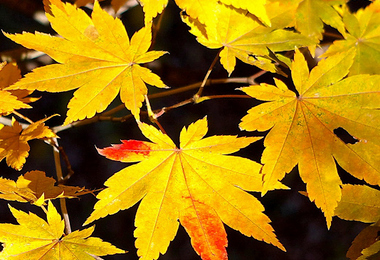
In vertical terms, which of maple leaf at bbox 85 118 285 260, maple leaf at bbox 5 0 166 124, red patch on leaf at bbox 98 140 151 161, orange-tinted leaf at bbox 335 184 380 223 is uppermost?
maple leaf at bbox 5 0 166 124

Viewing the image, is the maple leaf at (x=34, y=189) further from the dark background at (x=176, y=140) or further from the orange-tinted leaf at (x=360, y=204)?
the dark background at (x=176, y=140)

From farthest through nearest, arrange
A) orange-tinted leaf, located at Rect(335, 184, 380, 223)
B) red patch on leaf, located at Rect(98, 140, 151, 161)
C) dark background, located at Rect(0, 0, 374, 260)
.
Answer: dark background, located at Rect(0, 0, 374, 260)
orange-tinted leaf, located at Rect(335, 184, 380, 223)
red patch on leaf, located at Rect(98, 140, 151, 161)

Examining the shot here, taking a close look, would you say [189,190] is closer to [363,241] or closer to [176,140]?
[363,241]

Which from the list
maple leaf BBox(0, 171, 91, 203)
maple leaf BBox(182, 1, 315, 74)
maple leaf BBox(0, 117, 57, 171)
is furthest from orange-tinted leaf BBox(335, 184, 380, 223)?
maple leaf BBox(0, 117, 57, 171)

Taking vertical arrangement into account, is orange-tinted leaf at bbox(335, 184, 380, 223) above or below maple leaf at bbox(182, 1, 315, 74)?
below

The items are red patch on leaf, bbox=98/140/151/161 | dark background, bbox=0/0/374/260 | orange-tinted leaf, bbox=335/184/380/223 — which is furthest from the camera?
dark background, bbox=0/0/374/260

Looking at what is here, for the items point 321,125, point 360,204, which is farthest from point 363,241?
point 321,125

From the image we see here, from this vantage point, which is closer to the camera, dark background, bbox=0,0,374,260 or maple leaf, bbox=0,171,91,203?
maple leaf, bbox=0,171,91,203

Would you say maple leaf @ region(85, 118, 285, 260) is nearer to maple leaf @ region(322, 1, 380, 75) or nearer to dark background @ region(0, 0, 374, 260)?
maple leaf @ region(322, 1, 380, 75)
